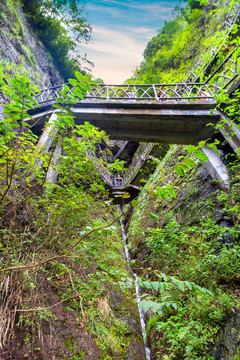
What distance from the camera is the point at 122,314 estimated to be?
432 centimetres

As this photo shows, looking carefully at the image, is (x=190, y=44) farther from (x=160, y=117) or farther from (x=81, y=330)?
(x=81, y=330)

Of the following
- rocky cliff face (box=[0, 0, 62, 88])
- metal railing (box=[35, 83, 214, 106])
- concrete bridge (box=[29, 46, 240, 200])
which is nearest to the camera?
concrete bridge (box=[29, 46, 240, 200])

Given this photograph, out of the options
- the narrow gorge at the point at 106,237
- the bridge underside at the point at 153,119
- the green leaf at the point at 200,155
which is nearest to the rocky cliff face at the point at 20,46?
the narrow gorge at the point at 106,237

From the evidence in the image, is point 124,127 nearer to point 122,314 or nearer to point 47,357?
point 122,314

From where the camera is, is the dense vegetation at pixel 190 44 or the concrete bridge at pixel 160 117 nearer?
the concrete bridge at pixel 160 117

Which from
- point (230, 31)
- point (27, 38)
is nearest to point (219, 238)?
point (230, 31)

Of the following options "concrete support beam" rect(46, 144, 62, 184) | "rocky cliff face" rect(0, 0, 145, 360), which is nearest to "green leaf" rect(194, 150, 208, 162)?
"rocky cliff face" rect(0, 0, 145, 360)

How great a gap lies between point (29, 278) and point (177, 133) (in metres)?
6.04

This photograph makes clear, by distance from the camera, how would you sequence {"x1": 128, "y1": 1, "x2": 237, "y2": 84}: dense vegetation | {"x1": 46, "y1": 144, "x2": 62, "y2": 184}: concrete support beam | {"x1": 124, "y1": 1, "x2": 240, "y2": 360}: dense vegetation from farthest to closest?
1. {"x1": 128, "y1": 1, "x2": 237, "y2": 84}: dense vegetation
2. {"x1": 46, "y1": 144, "x2": 62, "y2": 184}: concrete support beam
3. {"x1": 124, "y1": 1, "x2": 240, "y2": 360}: dense vegetation

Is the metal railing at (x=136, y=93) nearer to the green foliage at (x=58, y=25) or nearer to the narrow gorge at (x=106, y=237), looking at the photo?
the narrow gorge at (x=106, y=237)

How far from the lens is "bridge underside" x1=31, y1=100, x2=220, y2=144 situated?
5.79 metres

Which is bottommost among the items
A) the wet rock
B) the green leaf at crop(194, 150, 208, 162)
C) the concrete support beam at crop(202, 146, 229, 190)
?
the wet rock

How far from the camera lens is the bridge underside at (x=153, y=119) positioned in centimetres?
579

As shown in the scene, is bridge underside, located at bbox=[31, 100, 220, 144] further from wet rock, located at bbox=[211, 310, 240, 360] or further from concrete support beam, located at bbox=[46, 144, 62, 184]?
wet rock, located at bbox=[211, 310, 240, 360]
